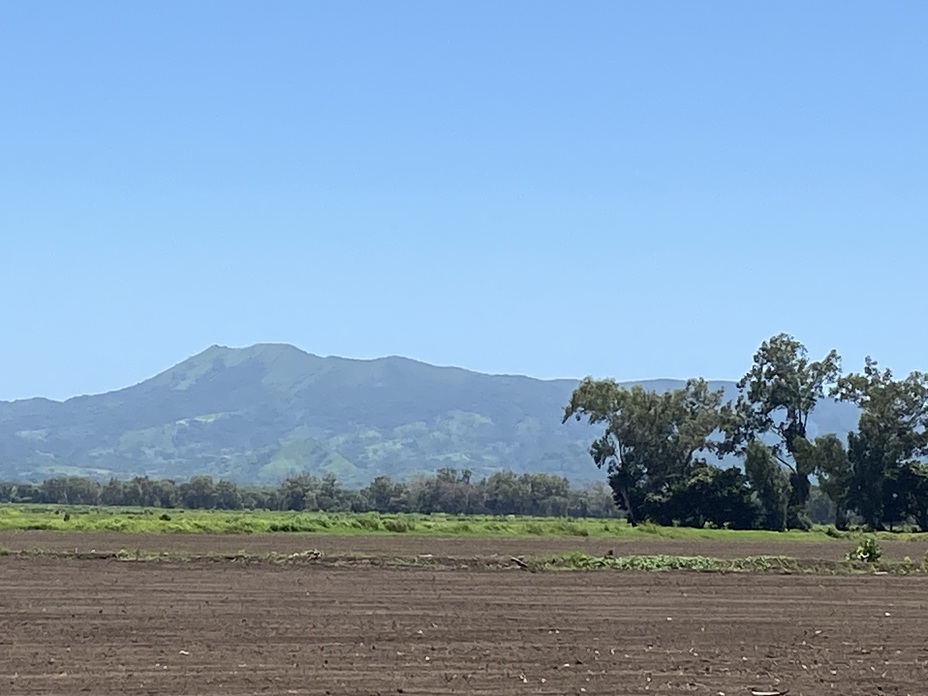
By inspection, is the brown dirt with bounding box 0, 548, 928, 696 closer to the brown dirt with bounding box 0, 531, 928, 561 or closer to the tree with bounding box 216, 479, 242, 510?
the brown dirt with bounding box 0, 531, 928, 561

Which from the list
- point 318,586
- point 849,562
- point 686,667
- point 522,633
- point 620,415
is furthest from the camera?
point 620,415

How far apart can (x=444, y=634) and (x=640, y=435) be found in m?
61.3

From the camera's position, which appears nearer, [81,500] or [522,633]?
[522,633]

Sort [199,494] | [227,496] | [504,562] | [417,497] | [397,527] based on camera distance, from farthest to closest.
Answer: [199,494] < [227,496] < [417,497] < [397,527] < [504,562]

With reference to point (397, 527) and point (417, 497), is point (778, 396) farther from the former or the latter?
point (417, 497)

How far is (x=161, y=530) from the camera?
50219 millimetres

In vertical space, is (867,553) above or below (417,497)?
below

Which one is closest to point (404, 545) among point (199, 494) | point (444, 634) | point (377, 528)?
point (377, 528)

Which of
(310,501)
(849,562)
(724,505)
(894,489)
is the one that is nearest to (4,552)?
(849,562)

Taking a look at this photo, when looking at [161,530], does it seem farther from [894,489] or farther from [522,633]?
[894,489]

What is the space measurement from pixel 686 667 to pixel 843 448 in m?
64.7

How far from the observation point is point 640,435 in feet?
262

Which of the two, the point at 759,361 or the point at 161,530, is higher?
the point at 759,361

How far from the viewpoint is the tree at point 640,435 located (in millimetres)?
79375
